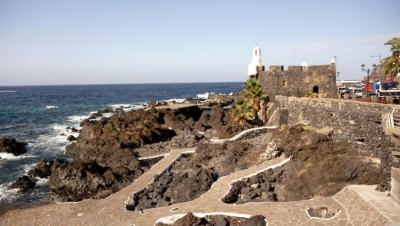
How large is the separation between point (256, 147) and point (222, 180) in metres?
7.59

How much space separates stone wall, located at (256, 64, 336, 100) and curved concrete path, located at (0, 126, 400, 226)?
17717mm

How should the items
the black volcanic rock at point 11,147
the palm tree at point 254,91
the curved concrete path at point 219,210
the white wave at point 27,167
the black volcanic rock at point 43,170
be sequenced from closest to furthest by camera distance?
the curved concrete path at point 219,210, the black volcanic rock at point 43,170, the white wave at point 27,167, the palm tree at point 254,91, the black volcanic rock at point 11,147

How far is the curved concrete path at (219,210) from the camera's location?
14211 millimetres

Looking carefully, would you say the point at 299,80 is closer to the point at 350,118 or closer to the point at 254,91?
the point at 254,91

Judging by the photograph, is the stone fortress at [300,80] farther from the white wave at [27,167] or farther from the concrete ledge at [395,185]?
the white wave at [27,167]

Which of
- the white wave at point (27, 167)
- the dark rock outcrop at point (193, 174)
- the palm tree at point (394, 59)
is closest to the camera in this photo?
the dark rock outcrop at point (193, 174)

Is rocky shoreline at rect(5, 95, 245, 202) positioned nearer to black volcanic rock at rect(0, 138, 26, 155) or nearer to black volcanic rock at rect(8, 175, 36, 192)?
black volcanic rock at rect(8, 175, 36, 192)

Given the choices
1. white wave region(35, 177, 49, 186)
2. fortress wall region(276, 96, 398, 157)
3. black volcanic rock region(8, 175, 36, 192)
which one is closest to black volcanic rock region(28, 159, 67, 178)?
white wave region(35, 177, 49, 186)

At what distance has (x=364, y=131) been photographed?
20391 mm

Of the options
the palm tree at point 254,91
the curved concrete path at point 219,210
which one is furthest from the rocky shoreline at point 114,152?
the palm tree at point 254,91

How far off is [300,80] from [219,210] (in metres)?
22.6

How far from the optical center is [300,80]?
35406mm

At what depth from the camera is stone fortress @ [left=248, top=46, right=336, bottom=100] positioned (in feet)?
111

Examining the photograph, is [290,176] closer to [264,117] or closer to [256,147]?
[256,147]
